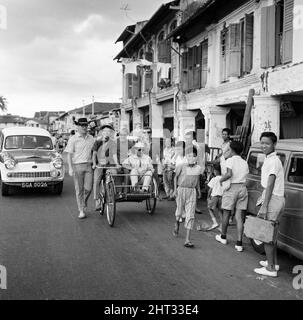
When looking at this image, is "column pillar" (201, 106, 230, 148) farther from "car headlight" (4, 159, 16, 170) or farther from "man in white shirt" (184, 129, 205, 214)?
"car headlight" (4, 159, 16, 170)

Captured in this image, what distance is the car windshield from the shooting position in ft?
42.4

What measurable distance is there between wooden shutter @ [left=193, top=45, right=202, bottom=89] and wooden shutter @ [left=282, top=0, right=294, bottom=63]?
5910 millimetres

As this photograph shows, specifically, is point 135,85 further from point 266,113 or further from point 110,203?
point 110,203

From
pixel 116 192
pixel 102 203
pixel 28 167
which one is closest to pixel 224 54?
pixel 28 167

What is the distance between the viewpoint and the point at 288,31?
1075 cm

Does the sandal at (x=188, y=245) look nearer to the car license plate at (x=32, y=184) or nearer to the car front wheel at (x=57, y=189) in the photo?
the car license plate at (x=32, y=184)

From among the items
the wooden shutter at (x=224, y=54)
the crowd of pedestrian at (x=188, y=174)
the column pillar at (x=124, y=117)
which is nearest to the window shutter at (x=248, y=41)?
the wooden shutter at (x=224, y=54)

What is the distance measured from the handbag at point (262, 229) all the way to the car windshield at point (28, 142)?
9074 mm

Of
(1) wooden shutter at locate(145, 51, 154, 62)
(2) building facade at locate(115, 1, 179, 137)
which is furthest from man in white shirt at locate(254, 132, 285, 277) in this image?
(1) wooden shutter at locate(145, 51, 154, 62)

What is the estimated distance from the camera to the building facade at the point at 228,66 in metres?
11.2

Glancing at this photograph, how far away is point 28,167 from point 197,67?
8.34 m

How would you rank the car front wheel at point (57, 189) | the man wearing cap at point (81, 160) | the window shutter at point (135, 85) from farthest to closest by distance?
the window shutter at point (135, 85) → the car front wheel at point (57, 189) → the man wearing cap at point (81, 160)

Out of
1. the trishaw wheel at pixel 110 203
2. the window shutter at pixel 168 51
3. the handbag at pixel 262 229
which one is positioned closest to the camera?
the handbag at pixel 262 229

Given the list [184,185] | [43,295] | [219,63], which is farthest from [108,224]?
[219,63]
